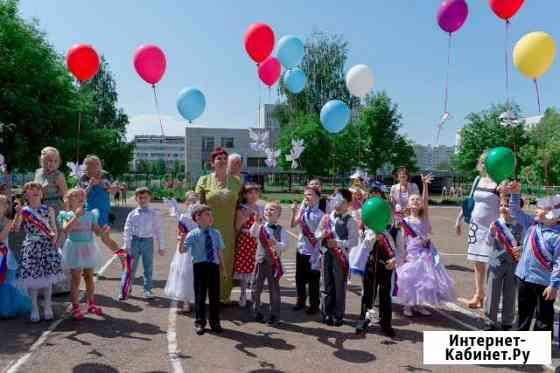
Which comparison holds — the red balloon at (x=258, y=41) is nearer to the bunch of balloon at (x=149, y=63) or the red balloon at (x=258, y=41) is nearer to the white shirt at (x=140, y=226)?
the bunch of balloon at (x=149, y=63)

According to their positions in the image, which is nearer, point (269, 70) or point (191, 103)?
point (191, 103)

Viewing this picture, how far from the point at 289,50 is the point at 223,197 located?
5085mm

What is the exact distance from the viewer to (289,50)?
945cm

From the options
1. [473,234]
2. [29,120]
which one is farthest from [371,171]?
[473,234]

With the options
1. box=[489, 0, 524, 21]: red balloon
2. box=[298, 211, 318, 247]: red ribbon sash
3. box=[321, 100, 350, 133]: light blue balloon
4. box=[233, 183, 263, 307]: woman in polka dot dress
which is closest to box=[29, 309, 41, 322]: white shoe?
box=[233, 183, 263, 307]: woman in polka dot dress

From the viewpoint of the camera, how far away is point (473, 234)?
5711mm

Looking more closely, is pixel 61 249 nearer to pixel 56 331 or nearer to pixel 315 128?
pixel 56 331

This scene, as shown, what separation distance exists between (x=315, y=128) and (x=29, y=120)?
2288 cm

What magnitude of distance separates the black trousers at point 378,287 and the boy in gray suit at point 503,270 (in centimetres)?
114

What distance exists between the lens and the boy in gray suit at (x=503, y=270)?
4805mm

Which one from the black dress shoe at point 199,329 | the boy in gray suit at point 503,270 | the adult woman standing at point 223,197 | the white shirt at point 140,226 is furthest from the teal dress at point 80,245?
the boy in gray suit at point 503,270

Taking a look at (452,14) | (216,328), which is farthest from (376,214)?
(452,14)

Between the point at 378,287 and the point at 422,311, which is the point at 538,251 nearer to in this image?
the point at 378,287

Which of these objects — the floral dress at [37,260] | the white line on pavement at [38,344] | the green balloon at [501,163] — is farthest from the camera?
the floral dress at [37,260]
